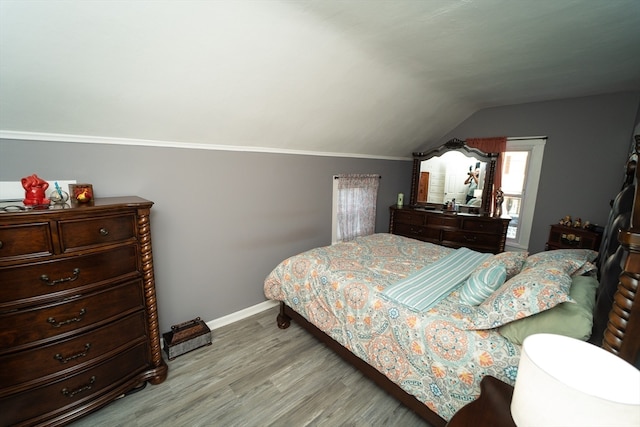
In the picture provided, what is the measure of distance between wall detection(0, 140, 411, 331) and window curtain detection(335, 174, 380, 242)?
261 millimetres

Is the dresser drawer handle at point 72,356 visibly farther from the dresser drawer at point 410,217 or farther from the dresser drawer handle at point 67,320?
the dresser drawer at point 410,217

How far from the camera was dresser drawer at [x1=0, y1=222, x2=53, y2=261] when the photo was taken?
4.18ft

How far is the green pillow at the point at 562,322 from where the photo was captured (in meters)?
1.21

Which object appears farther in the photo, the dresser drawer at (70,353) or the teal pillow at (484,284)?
the teal pillow at (484,284)

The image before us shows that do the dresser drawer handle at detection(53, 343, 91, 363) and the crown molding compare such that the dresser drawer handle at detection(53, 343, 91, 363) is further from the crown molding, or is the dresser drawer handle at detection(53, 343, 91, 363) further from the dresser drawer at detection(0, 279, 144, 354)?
the crown molding

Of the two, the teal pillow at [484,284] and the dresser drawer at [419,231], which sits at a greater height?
the teal pillow at [484,284]

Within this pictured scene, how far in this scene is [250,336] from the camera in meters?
2.49

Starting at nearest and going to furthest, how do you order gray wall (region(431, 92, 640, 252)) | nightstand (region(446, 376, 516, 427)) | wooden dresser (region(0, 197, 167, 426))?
nightstand (region(446, 376, 516, 427))
wooden dresser (region(0, 197, 167, 426))
gray wall (region(431, 92, 640, 252))

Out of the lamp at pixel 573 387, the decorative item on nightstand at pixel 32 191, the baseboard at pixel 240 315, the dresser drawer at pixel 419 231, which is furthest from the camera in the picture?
the dresser drawer at pixel 419 231

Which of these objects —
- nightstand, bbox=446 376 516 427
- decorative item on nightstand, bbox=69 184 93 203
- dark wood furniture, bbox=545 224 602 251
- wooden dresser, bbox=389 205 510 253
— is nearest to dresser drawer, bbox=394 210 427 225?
wooden dresser, bbox=389 205 510 253

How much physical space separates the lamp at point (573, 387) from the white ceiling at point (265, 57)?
1739 millimetres

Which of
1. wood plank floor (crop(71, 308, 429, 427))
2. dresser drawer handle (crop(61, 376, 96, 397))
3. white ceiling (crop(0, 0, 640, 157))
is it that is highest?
white ceiling (crop(0, 0, 640, 157))

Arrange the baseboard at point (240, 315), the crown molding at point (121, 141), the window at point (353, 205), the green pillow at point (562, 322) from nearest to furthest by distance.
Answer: the green pillow at point (562, 322), the crown molding at point (121, 141), the baseboard at point (240, 315), the window at point (353, 205)

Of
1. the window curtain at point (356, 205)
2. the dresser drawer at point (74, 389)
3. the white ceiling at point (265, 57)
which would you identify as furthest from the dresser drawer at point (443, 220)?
the dresser drawer at point (74, 389)
